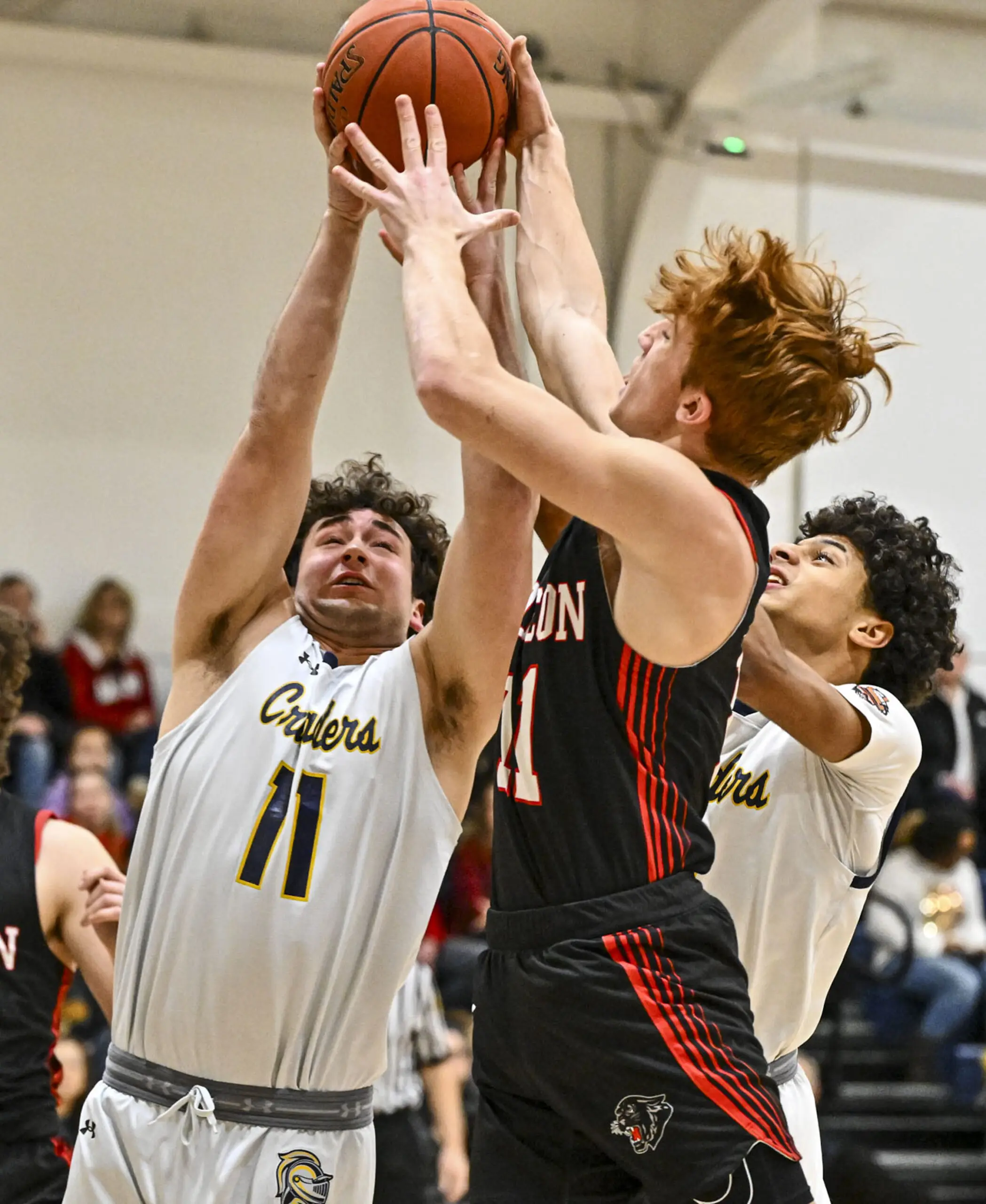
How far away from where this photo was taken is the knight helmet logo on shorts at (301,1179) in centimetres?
345

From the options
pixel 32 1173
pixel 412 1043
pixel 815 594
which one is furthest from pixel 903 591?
pixel 412 1043

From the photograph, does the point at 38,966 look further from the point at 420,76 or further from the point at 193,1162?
the point at 420,76

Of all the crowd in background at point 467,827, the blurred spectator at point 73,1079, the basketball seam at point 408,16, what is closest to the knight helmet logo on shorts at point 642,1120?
the basketball seam at point 408,16

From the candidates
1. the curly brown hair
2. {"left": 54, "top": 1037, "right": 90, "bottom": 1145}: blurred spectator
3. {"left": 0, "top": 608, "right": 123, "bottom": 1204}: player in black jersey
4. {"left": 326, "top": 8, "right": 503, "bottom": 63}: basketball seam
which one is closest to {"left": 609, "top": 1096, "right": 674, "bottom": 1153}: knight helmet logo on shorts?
the curly brown hair

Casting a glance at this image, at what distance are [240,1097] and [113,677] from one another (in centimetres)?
882

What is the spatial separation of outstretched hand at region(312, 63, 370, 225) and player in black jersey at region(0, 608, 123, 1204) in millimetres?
1696

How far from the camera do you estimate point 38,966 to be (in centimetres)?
427

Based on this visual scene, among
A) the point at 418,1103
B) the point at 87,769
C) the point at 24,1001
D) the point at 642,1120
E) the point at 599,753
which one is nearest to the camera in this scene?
the point at 642,1120

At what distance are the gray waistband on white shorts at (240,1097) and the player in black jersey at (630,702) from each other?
51 centimetres

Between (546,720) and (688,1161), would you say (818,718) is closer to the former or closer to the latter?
(546,720)

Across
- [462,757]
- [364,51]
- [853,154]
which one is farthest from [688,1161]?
[853,154]

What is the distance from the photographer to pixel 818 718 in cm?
383

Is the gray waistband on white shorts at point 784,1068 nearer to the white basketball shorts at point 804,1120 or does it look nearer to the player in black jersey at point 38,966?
the white basketball shorts at point 804,1120

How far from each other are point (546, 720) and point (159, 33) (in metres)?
11.2
